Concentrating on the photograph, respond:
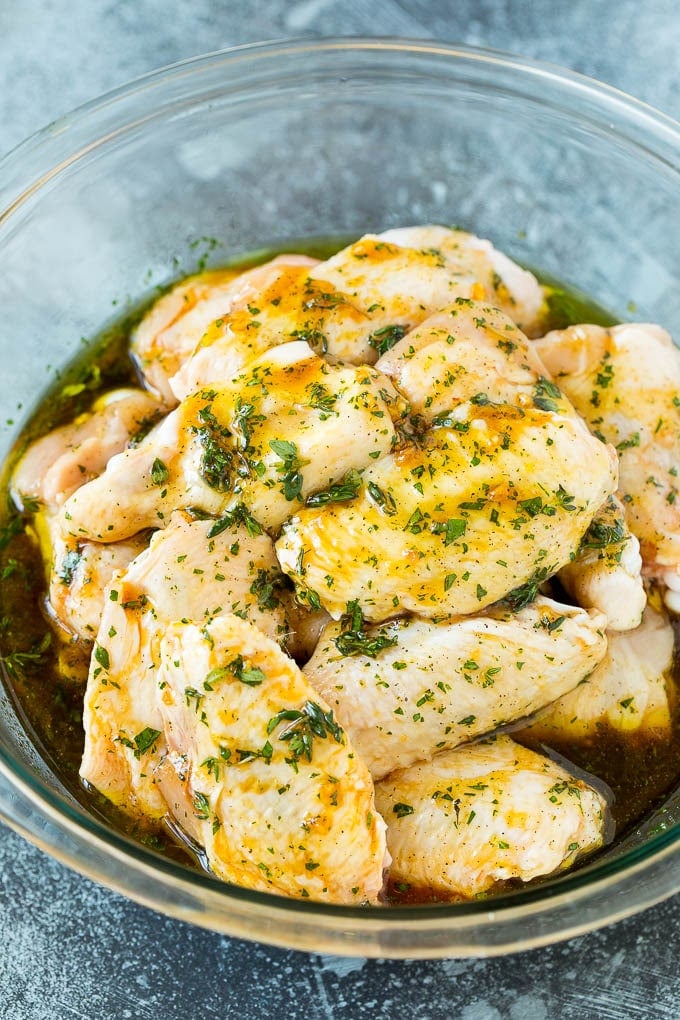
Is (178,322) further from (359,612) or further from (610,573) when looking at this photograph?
(610,573)

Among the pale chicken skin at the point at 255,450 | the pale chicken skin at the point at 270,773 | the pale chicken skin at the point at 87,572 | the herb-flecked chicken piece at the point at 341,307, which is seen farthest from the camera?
the herb-flecked chicken piece at the point at 341,307

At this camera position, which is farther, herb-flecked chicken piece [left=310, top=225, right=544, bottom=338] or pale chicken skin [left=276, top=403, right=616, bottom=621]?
herb-flecked chicken piece [left=310, top=225, right=544, bottom=338]

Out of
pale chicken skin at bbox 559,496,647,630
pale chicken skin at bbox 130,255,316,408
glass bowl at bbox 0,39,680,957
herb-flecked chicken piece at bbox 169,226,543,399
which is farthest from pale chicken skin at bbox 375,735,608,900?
pale chicken skin at bbox 130,255,316,408

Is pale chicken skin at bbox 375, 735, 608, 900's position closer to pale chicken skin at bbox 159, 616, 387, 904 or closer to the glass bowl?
pale chicken skin at bbox 159, 616, 387, 904

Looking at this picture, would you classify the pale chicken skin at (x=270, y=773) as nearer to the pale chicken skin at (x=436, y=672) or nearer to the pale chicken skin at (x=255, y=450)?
the pale chicken skin at (x=436, y=672)

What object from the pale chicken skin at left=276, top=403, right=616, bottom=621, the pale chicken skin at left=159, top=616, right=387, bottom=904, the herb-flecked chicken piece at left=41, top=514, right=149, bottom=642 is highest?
the pale chicken skin at left=276, top=403, right=616, bottom=621

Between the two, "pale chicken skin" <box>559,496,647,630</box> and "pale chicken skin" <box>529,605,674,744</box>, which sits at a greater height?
"pale chicken skin" <box>559,496,647,630</box>

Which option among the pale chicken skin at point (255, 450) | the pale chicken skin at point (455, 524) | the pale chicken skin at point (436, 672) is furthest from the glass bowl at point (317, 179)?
the pale chicken skin at point (455, 524)
